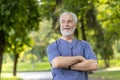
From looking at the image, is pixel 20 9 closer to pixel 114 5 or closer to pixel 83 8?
pixel 83 8

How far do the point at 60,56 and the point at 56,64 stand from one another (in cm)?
14

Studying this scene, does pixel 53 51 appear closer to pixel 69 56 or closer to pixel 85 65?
pixel 69 56

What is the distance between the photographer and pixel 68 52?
16.7 ft

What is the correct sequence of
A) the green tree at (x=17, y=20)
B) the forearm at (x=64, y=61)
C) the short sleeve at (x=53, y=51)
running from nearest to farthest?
the forearm at (x=64, y=61) < the short sleeve at (x=53, y=51) < the green tree at (x=17, y=20)

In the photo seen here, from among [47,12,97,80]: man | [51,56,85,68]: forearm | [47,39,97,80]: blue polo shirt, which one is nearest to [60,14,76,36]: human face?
[47,12,97,80]: man

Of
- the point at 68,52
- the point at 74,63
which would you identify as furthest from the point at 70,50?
the point at 74,63

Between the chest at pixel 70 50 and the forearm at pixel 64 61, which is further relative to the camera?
the chest at pixel 70 50

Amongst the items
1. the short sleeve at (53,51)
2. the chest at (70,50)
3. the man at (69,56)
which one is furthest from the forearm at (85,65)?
the short sleeve at (53,51)

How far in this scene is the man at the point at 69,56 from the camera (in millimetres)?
4957

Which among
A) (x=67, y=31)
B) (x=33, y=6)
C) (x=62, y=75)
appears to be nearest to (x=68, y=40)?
(x=67, y=31)

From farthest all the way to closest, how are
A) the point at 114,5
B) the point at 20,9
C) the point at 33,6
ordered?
the point at 33,6 → the point at 20,9 → the point at 114,5

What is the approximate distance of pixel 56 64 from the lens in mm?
4930

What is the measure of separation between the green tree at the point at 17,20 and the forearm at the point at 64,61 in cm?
1375

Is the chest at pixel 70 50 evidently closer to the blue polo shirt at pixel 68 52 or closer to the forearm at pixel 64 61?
the blue polo shirt at pixel 68 52
